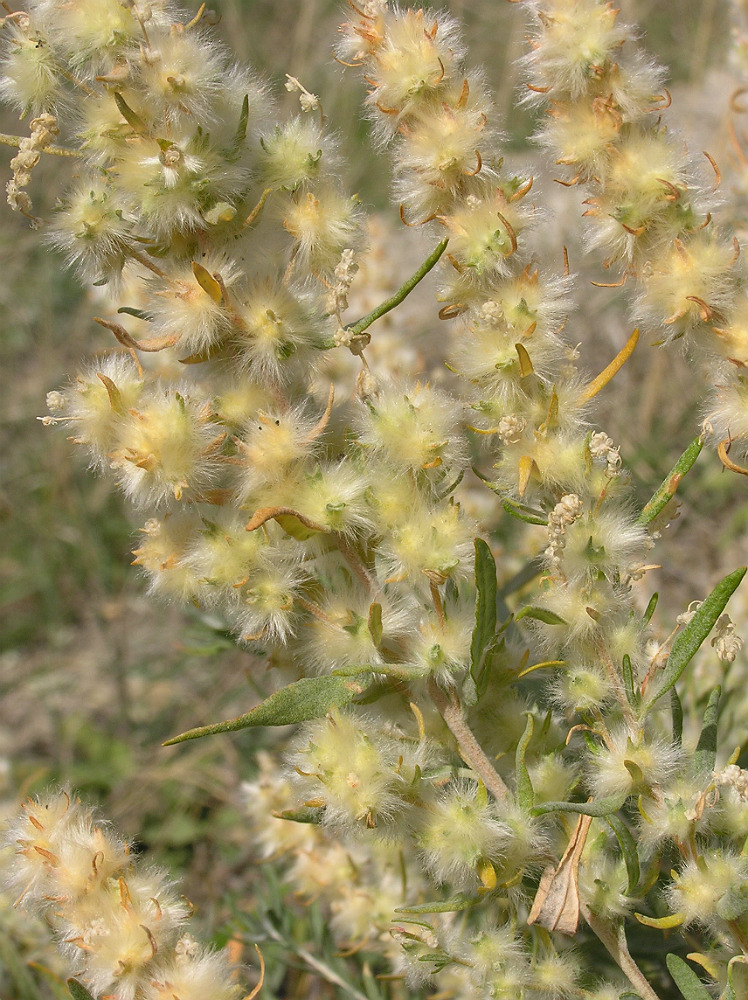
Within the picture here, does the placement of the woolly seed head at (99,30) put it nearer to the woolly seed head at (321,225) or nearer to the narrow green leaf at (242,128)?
the narrow green leaf at (242,128)

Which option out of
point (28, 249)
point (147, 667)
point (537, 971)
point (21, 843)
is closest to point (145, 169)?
point (21, 843)

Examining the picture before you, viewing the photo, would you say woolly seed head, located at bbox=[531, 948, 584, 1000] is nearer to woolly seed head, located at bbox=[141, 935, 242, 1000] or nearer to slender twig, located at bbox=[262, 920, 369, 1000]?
woolly seed head, located at bbox=[141, 935, 242, 1000]

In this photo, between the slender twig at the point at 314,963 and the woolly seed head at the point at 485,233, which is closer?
the woolly seed head at the point at 485,233

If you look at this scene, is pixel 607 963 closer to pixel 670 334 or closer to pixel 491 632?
pixel 491 632

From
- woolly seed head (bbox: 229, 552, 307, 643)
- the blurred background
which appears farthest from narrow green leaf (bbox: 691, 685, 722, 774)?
the blurred background

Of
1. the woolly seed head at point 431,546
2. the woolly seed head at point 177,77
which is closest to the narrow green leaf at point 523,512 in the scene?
the woolly seed head at point 431,546
